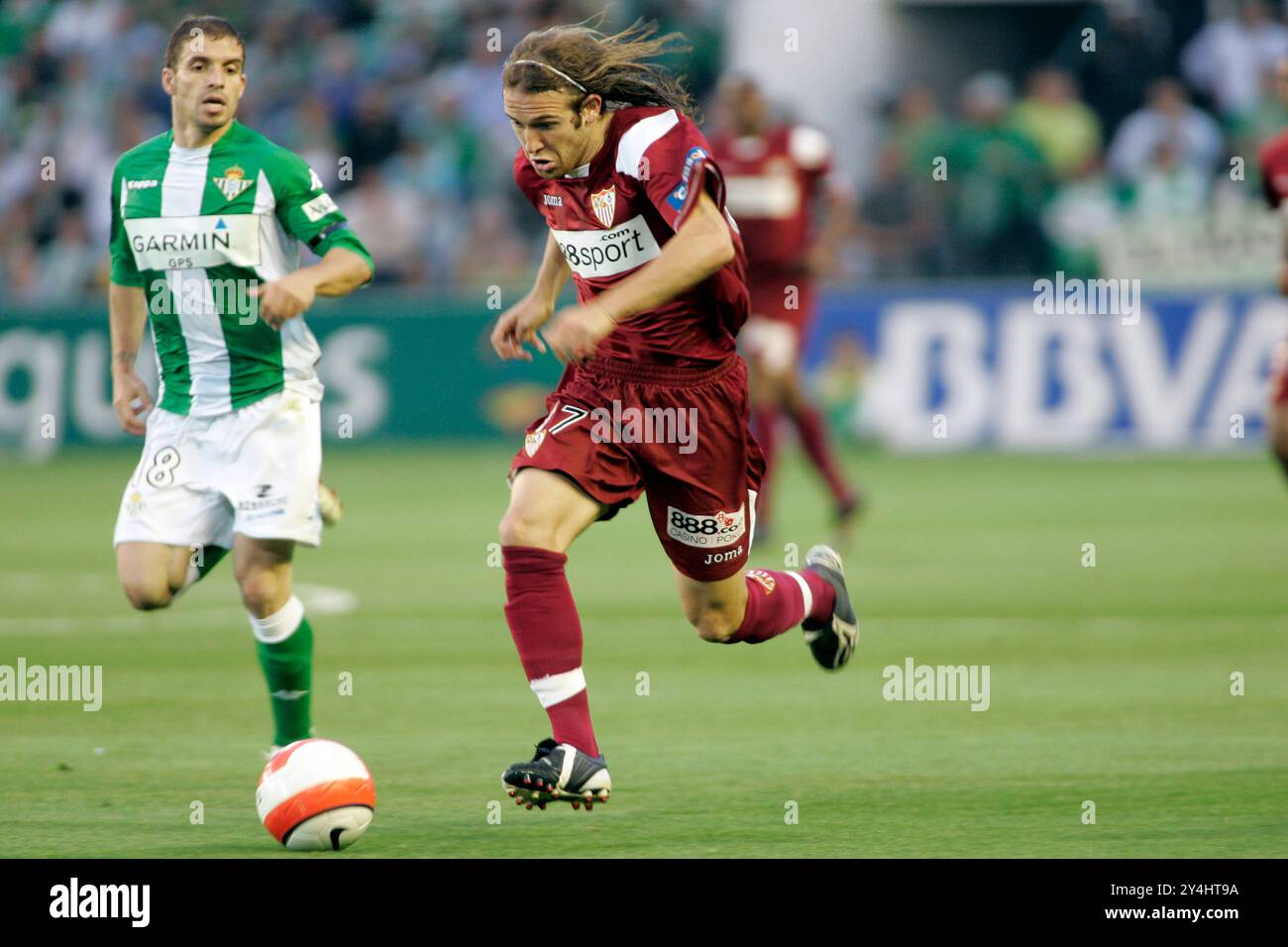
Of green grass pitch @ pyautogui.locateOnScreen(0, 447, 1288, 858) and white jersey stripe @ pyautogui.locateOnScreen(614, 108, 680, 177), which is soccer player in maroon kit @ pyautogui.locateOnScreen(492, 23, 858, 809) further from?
green grass pitch @ pyautogui.locateOnScreen(0, 447, 1288, 858)

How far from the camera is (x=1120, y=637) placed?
9125 millimetres

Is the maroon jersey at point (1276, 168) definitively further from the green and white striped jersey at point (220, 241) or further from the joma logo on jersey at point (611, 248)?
the green and white striped jersey at point (220, 241)

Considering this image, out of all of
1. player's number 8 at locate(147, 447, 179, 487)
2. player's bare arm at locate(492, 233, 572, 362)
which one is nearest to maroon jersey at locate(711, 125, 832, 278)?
player's bare arm at locate(492, 233, 572, 362)

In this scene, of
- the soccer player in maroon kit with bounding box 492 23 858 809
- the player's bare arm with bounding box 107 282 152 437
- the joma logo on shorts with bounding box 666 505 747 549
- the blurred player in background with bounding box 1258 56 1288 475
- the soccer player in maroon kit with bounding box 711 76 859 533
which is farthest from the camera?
the soccer player in maroon kit with bounding box 711 76 859 533

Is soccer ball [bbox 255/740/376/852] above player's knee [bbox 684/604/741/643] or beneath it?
beneath

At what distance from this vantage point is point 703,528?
5996 mm

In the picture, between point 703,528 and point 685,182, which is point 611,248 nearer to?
point 685,182

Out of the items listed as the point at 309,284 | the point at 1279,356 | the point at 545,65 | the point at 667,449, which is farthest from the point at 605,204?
the point at 1279,356

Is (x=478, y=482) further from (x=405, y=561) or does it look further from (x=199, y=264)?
(x=199, y=264)

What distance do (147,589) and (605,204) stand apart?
5.96 ft

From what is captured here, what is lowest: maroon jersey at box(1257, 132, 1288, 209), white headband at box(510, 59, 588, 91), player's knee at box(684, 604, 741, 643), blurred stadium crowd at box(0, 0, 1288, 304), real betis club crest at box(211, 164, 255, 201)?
player's knee at box(684, 604, 741, 643)

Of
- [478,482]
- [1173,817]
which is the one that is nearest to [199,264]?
[1173,817]

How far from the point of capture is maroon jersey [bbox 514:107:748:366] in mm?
5566

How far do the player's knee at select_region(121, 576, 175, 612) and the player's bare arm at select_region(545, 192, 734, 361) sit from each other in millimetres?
1647
